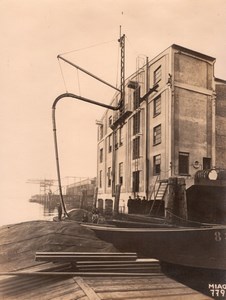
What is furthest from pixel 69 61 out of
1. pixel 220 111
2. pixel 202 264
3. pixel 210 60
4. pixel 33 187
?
pixel 33 187

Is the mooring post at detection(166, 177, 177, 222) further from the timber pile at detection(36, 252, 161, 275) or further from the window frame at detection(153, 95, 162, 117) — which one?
the window frame at detection(153, 95, 162, 117)

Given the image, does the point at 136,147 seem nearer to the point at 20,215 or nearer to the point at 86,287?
the point at 86,287

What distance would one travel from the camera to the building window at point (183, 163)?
16797mm

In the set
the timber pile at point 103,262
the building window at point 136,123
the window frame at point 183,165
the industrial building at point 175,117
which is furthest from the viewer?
the building window at point 136,123

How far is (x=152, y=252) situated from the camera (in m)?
9.23

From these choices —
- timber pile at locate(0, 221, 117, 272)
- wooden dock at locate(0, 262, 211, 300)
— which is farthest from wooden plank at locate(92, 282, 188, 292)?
timber pile at locate(0, 221, 117, 272)

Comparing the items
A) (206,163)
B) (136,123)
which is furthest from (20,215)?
(206,163)

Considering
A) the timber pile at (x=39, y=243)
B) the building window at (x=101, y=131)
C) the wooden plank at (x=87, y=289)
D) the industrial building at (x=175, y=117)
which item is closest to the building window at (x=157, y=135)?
the industrial building at (x=175, y=117)

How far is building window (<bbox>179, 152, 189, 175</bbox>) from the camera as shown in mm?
16797

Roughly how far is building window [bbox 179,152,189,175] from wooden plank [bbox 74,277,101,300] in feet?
39.1

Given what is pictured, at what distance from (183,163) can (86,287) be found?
40.6 feet

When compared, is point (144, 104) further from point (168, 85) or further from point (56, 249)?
point (56, 249)

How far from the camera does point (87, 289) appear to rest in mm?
5191

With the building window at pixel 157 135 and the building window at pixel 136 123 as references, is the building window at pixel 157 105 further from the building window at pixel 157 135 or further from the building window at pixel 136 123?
the building window at pixel 136 123
